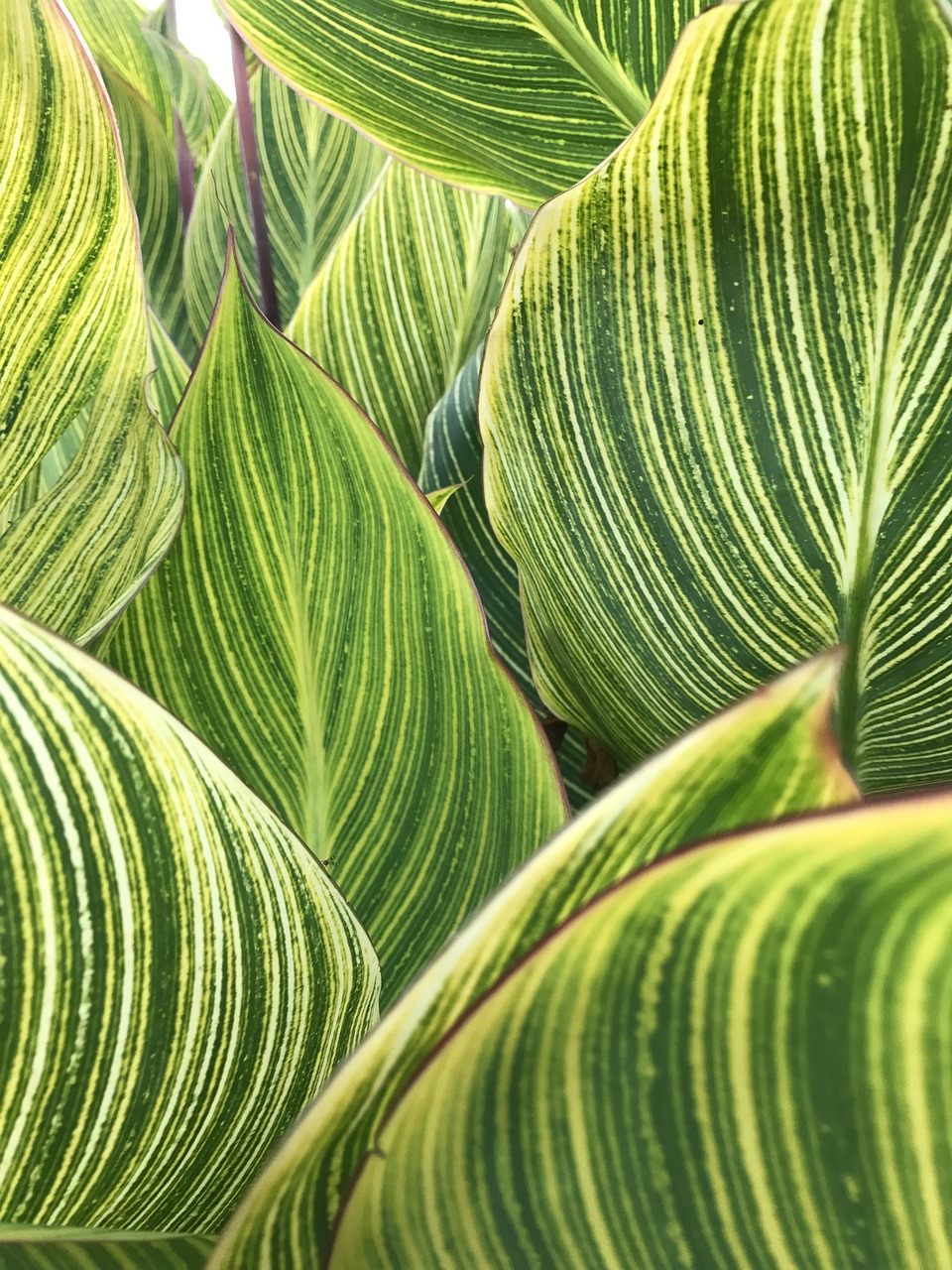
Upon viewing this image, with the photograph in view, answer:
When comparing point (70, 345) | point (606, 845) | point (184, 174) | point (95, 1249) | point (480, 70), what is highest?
point (184, 174)

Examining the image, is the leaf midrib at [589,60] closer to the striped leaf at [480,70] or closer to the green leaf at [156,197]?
the striped leaf at [480,70]

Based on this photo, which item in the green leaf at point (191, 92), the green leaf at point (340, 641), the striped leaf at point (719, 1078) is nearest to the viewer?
the striped leaf at point (719, 1078)

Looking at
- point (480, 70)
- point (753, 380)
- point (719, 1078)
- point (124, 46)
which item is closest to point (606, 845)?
point (719, 1078)

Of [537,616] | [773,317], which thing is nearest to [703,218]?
[773,317]

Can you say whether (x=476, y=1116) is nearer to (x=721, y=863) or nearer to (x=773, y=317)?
(x=721, y=863)

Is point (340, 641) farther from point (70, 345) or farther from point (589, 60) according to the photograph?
point (589, 60)

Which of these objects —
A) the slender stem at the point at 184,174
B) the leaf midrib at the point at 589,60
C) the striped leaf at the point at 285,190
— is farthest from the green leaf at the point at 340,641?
the slender stem at the point at 184,174
